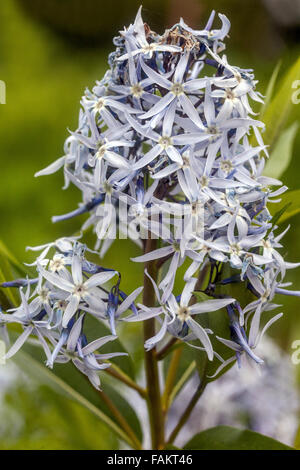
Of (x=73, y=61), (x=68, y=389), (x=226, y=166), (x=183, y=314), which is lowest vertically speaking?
(x=68, y=389)

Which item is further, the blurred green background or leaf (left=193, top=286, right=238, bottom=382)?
the blurred green background

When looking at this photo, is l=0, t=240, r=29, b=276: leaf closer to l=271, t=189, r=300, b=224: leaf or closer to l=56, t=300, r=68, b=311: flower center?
A: l=56, t=300, r=68, b=311: flower center

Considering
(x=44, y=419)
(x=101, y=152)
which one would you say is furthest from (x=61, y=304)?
(x=44, y=419)

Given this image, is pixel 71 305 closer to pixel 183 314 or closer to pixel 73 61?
pixel 183 314

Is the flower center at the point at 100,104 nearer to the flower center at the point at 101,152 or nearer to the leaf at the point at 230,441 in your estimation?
the flower center at the point at 101,152

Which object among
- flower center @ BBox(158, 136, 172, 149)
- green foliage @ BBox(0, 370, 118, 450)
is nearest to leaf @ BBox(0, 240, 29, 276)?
flower center @ BBox(158, 136, 172, 149)
